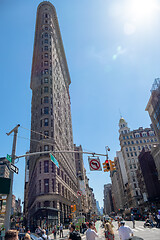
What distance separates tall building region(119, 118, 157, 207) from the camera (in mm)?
90750

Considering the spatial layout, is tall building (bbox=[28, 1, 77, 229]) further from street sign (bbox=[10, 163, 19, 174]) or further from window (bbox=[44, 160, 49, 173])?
street sign (bbox=[10, 163, 19, 174])

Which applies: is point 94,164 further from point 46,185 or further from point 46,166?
point 46,166

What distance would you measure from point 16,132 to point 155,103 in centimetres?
3824

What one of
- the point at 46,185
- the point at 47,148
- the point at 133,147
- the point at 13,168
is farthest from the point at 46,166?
the point at 133,147

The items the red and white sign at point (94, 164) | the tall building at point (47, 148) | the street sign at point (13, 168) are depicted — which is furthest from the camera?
the tall building at point (47, 148)

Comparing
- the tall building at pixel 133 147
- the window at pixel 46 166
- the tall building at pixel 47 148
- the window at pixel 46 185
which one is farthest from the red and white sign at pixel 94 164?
the tall building at pixel 133 147

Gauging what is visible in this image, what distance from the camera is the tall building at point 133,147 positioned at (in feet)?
298

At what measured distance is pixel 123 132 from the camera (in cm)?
10906

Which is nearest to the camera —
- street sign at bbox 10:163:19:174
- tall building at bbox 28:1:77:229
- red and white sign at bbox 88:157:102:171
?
street sign at bbox 10:163:19:174

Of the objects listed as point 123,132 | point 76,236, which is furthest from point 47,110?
point 123,132

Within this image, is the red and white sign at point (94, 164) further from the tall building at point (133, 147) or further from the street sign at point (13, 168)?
the tall building at point (133, 147)

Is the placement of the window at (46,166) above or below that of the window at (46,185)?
above

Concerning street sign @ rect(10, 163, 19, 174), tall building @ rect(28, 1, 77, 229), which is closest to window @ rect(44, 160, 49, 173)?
tall building @ rect(28, 1, 77, 229)

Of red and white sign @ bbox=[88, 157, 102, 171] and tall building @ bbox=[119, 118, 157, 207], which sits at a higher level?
tall building @ bbox=[119, 118, 157, 207]
